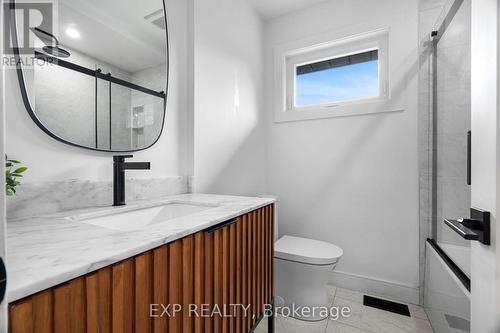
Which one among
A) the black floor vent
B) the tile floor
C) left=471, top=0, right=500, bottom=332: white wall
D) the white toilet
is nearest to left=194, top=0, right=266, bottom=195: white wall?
the white toilet

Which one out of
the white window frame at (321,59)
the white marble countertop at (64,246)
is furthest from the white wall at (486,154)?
the white window frame at (321,59)

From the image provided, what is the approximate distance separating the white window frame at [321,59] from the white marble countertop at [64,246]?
1617 mm

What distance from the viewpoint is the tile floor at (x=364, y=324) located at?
4.73ft

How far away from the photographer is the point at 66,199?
914 millimetres

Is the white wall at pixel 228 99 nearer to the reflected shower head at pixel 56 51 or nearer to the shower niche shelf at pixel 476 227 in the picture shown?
the reflected shower head at pixel 56 51

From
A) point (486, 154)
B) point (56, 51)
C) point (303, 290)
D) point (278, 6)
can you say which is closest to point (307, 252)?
point (303, 290)

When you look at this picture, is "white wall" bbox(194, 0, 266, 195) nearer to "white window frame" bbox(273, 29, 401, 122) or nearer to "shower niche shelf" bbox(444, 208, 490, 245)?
"white window frame" bbox(273, 29, 401, 122)

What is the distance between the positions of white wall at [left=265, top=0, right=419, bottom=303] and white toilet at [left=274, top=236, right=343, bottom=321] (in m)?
0.44

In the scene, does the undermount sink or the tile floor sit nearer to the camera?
the undermount sink

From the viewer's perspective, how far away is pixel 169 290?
0.62 m

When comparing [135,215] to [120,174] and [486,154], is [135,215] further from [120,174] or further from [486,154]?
[486,154]

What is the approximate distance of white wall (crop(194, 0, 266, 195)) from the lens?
1545 mm

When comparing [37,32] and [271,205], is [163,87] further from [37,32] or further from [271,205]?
[271,205]

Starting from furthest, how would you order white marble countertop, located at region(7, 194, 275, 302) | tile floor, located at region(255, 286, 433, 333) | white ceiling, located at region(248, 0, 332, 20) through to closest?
1. white ceiling, located at region(248, 0, 332, 20)
2. tile floor, located at region(255, 286, 433, 333)
3. white marble countertop, located at region(7, 194, 275, 302)
